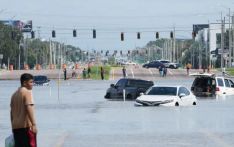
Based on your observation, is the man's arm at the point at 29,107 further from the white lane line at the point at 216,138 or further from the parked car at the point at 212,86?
the parked car at the point at 212,86

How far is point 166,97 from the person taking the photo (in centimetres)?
3931

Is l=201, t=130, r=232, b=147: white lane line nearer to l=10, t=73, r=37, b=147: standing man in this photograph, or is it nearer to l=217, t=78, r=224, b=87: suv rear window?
l=10, t=73, r=37, b=147: standing man

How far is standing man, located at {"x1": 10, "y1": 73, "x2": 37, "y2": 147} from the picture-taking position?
13.9 meters

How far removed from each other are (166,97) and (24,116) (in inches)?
1008

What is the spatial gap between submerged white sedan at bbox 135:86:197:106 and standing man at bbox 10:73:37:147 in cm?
2463

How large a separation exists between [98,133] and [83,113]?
10800mm

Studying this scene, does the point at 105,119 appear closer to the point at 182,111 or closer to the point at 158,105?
the point at 182,111

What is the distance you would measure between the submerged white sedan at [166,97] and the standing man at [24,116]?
80.8 feet

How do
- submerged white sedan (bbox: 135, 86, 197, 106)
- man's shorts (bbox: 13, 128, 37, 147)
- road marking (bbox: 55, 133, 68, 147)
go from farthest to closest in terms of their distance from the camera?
submerged white sedan (bbox: 135, 86, 197, 106) < road marking (bbox: 55, 133, 68, 147) < man's shorts (bbox: 13, 128, 37, 147)

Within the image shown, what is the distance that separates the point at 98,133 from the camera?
23141 millimetres

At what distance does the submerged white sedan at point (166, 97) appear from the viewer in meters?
38.7

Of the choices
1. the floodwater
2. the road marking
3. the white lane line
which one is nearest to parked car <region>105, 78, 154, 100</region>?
the floodwater

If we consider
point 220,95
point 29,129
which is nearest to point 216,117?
point 29,129

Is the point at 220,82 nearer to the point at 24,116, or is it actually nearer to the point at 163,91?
the point at 163,91
